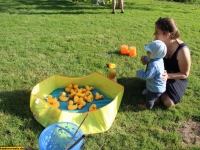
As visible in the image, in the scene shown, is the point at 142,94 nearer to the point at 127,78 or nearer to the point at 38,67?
the point at 127,78

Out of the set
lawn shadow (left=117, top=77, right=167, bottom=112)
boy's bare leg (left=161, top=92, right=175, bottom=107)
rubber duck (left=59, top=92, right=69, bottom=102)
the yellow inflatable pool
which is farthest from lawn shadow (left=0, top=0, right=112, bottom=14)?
boy's bare leg (left=161, top=92, right=175, bottom=107)

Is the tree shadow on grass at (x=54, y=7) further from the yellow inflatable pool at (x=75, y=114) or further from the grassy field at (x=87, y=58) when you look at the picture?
the yellow inflatable pool at (x=75, y=114)

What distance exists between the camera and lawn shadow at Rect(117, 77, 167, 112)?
326 centimetres

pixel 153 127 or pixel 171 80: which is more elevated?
Answer: pixel 171 80

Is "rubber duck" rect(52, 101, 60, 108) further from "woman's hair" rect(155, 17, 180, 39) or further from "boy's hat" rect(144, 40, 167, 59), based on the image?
"woman's hair" rect(155, 17, 180, 39)

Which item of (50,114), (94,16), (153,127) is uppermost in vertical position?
(94,16)

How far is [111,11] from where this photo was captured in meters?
7.57

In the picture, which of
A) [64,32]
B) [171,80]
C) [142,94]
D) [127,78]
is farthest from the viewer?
[64,32]

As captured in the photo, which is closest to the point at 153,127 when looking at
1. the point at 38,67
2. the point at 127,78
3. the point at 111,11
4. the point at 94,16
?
the point at 127,78

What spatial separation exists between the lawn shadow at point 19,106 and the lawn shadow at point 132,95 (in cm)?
118

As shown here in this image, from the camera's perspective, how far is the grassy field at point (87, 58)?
277 centimetres

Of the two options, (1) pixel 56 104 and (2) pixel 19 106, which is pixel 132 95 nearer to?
(1) pixel 56 104

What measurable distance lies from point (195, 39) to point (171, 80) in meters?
2.93

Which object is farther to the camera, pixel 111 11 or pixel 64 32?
pixel 111 11
